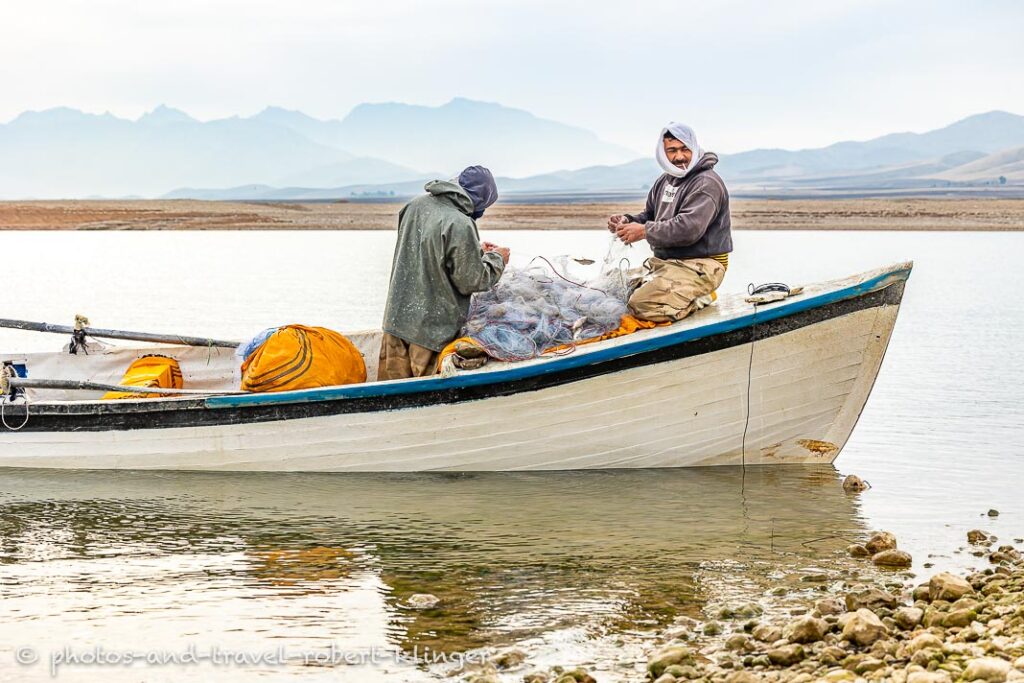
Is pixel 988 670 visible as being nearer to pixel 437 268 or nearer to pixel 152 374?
pixel 437 268

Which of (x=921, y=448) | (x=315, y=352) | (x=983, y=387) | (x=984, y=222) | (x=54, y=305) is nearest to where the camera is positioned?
(x=315, y=352)

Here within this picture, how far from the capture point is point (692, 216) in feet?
27.0

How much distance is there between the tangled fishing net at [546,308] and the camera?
27.6ft

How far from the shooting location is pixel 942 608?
5.73m

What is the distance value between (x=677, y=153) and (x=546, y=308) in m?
1.39

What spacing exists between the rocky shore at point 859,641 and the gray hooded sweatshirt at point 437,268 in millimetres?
3070

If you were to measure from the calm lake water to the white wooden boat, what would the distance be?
176mm

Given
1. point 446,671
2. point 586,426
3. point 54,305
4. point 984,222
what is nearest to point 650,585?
point 446,671

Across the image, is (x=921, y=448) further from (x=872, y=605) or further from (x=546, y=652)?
(x=546, y=652)

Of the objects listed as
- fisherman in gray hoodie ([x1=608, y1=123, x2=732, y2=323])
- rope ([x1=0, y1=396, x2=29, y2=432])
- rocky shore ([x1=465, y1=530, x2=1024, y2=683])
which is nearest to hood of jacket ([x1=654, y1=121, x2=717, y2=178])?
fisherman in gray hoodie ([x1=608, y1=123, x2=732, y2=323])

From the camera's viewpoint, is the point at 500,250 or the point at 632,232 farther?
→ the point at 500,250

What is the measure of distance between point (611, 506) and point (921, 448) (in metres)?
3.19

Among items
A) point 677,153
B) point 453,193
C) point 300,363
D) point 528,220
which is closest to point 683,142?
point 677,153

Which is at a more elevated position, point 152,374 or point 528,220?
point 528,220
